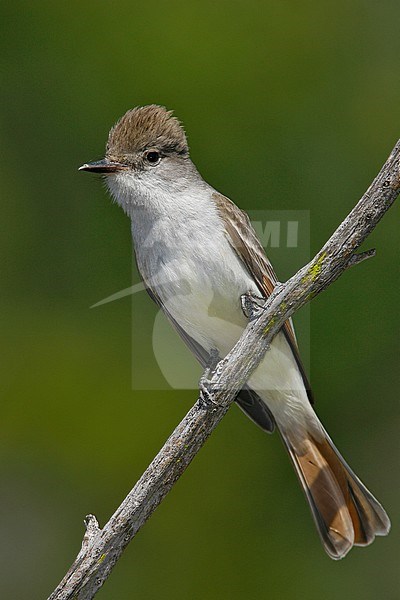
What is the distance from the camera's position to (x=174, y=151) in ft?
5.13

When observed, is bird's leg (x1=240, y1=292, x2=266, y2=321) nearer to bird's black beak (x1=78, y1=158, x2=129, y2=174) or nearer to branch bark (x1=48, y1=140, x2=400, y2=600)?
branch bark (x1=48, y1=140, x2=400, y2=600)

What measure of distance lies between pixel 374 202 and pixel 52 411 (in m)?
0.99

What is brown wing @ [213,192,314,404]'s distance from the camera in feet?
5.16

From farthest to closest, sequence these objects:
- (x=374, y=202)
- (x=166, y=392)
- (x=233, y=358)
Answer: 1. (x=166, y=392)
2. (x=233, y=358)
3. (x=374, y=202)

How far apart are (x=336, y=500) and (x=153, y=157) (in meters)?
0.69

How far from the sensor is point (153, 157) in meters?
1.54

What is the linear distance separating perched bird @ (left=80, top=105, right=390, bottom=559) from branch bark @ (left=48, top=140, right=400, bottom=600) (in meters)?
0.17

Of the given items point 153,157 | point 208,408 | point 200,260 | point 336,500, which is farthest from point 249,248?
point 336,500

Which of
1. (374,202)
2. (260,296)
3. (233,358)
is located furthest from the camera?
(260,296)

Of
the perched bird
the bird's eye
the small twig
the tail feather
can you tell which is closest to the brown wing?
the perched bird

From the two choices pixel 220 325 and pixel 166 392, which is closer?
pixel 220 325

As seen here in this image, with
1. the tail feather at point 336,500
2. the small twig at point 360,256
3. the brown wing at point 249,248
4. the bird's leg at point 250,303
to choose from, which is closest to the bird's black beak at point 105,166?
the brown wing at point 249,248

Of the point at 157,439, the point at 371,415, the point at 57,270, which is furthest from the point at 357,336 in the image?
the point at 57,270

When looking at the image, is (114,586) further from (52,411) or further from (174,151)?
(174,151)
